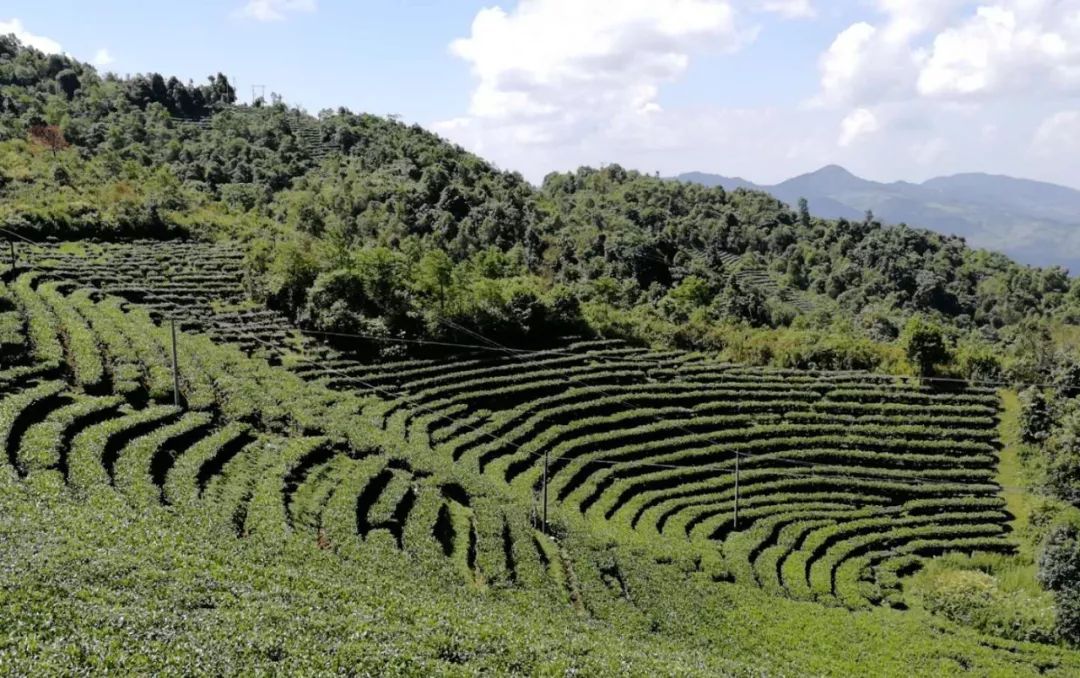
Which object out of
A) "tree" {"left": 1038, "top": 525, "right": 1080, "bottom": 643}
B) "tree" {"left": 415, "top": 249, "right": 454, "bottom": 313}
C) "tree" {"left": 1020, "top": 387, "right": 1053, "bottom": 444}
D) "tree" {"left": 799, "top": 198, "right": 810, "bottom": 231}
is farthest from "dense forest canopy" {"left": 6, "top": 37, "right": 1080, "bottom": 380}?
"tree" {"left": 1038, "top": 525, "right": 1080, "bottom": 643}

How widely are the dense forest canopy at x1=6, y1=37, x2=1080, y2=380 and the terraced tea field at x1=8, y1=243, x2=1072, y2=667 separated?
316 centimetres

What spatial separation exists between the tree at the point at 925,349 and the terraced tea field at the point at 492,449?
1.86 meters

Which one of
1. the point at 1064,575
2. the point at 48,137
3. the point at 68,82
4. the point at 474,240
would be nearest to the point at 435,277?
the point at 474,240

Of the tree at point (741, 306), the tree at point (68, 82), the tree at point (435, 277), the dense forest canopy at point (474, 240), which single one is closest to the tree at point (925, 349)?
the dense forest canopy at point (474, 240)

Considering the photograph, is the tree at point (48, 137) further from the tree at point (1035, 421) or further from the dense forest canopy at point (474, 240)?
the tree at point (1035, 421)

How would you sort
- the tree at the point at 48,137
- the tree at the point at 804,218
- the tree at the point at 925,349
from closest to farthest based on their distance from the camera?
the tree at the point at 925,349 → the tree at the point at 48,137 → the tree at the point at 804,218

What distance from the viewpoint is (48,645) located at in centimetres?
1080

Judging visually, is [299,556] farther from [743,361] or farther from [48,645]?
[743,361]

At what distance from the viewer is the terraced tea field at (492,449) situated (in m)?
21.2

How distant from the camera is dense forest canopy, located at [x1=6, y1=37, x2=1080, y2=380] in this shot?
41.7m

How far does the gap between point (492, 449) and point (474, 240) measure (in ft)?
125

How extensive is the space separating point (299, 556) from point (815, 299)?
70665 mm

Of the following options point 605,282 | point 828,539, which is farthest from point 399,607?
point 605,282

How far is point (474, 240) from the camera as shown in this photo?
65.8 metres
